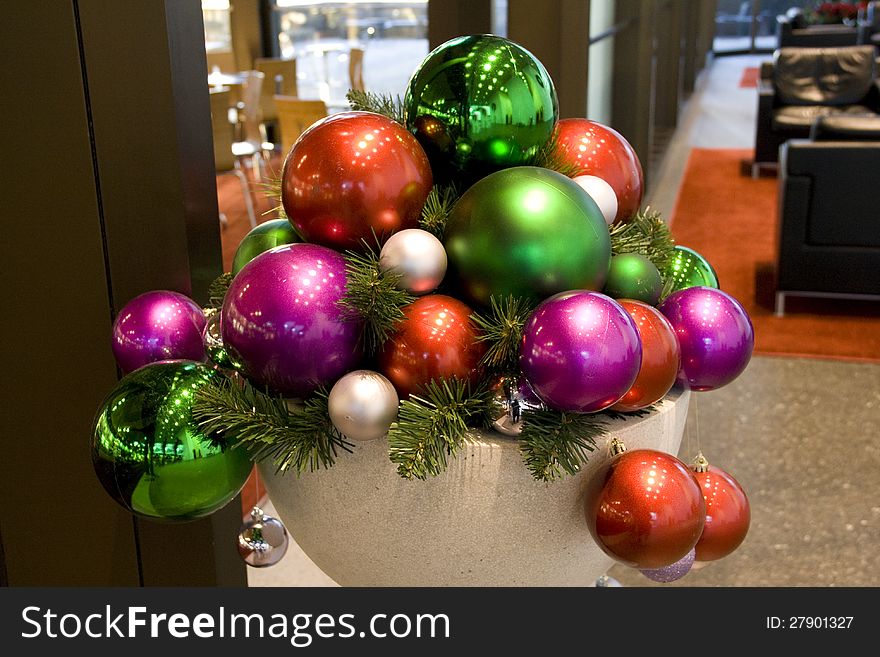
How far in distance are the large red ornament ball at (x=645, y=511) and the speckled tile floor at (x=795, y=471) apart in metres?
0.84

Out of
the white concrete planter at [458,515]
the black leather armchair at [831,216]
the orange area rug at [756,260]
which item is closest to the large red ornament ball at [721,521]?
the white concrete planter at [458,515]

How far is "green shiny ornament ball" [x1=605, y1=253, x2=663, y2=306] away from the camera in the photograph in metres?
0.96

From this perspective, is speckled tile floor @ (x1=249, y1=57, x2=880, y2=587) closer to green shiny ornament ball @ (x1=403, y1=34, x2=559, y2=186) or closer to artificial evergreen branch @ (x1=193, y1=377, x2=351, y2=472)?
green shiny ornament ball @ (x1=403, y1=34, x2=559, y2=186)

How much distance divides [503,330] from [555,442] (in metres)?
0.11

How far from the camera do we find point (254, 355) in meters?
0.85

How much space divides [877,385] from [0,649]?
2943 millimetres

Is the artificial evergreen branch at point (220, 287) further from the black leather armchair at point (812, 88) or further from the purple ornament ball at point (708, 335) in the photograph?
the black leather armchair at point (812, 88)

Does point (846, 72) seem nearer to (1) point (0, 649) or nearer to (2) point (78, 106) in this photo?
(2) point (78, 106)

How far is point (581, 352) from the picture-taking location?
77cm

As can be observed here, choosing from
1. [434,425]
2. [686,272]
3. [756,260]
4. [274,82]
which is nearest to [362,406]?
[434,425]

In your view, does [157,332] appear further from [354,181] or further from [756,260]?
[756,260]

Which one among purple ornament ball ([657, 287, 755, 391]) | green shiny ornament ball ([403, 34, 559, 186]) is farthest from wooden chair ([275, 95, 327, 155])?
purple ornament ball ([657, 287, 755, 391])

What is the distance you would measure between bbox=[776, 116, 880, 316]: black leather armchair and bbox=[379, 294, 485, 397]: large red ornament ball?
10.9 ft

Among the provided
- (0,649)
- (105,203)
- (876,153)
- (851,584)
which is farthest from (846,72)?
(0,649)
